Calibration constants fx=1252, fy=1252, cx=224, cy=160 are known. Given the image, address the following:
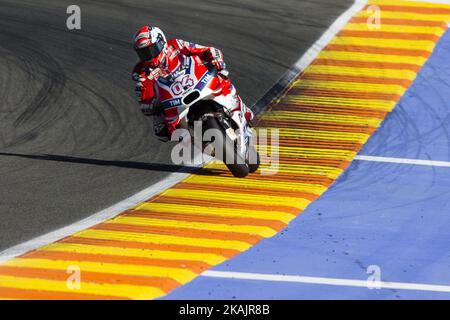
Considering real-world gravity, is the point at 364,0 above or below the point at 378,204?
above

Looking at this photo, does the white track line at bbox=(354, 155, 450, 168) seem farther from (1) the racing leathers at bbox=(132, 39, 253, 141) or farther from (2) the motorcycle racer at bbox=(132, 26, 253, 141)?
→ (1) the racing leathers at bbox=(132, 39, 253, 141)

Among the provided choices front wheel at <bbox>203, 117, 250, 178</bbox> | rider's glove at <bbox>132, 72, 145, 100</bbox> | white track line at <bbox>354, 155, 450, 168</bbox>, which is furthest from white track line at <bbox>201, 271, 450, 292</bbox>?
white track line at <bbox>354, 155, 450, 168</bbox>

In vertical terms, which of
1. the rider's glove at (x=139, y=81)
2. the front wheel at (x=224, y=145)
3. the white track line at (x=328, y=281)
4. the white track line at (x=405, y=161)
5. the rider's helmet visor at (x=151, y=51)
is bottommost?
the white track line at (x=328, y=281)

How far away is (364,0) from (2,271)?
12.8 metres

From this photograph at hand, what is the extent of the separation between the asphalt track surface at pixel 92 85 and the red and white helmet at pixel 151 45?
1722 mm

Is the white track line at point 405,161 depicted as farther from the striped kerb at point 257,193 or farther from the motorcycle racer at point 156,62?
the motorcycle racer at point 156,62

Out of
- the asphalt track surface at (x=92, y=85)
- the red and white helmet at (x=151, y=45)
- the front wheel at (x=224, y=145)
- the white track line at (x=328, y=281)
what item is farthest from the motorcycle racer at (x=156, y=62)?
the white track line at (x=328, y=281)

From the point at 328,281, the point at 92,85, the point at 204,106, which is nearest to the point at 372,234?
the point at 328,281

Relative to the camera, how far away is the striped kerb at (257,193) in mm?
13336

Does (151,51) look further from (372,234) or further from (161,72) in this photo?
(372,234)
